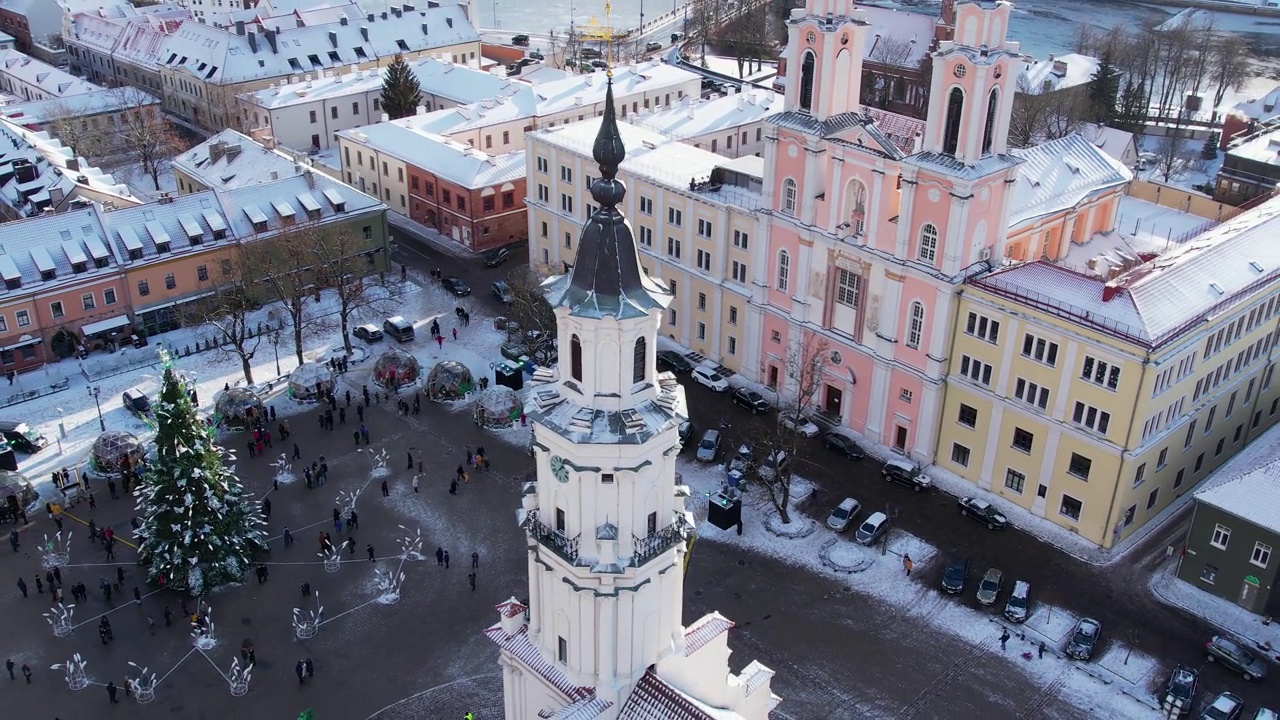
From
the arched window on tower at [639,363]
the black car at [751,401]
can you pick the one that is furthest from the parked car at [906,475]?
the arched window on tower at [639,363]

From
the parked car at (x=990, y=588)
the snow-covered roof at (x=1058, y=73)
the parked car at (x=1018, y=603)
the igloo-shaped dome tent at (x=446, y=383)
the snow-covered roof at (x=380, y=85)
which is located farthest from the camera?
the snow-covered roof at (x=1058, y=73)

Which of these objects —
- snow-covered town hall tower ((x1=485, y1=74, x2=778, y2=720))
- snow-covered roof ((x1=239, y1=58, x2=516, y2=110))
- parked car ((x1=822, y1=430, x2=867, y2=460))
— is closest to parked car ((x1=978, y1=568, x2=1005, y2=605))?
parked car ((x1=822, y1=430, x2=867, y2=460))

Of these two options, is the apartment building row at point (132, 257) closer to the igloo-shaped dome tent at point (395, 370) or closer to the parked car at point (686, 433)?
the igloo-shaped dome tent at point (395, 370)

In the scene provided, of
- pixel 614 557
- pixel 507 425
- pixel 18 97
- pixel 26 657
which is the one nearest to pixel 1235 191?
pixel 507 425

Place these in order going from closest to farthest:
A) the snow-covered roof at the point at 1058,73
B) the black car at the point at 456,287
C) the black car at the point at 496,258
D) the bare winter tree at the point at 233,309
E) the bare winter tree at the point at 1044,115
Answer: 1. the bare winter tree at the point at 233,309
2. the black car at the point at 456,287
3. the black car at the point at 496,258
4. the bare winter tree at the point at 1044,115
5. the snow-covered roof at the point at 1058,73

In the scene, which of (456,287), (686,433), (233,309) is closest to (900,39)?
(456,287)

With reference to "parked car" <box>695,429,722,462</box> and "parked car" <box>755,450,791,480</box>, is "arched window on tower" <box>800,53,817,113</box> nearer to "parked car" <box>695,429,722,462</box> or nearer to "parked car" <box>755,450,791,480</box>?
"parked car" <box>695,429,722,462</box>
